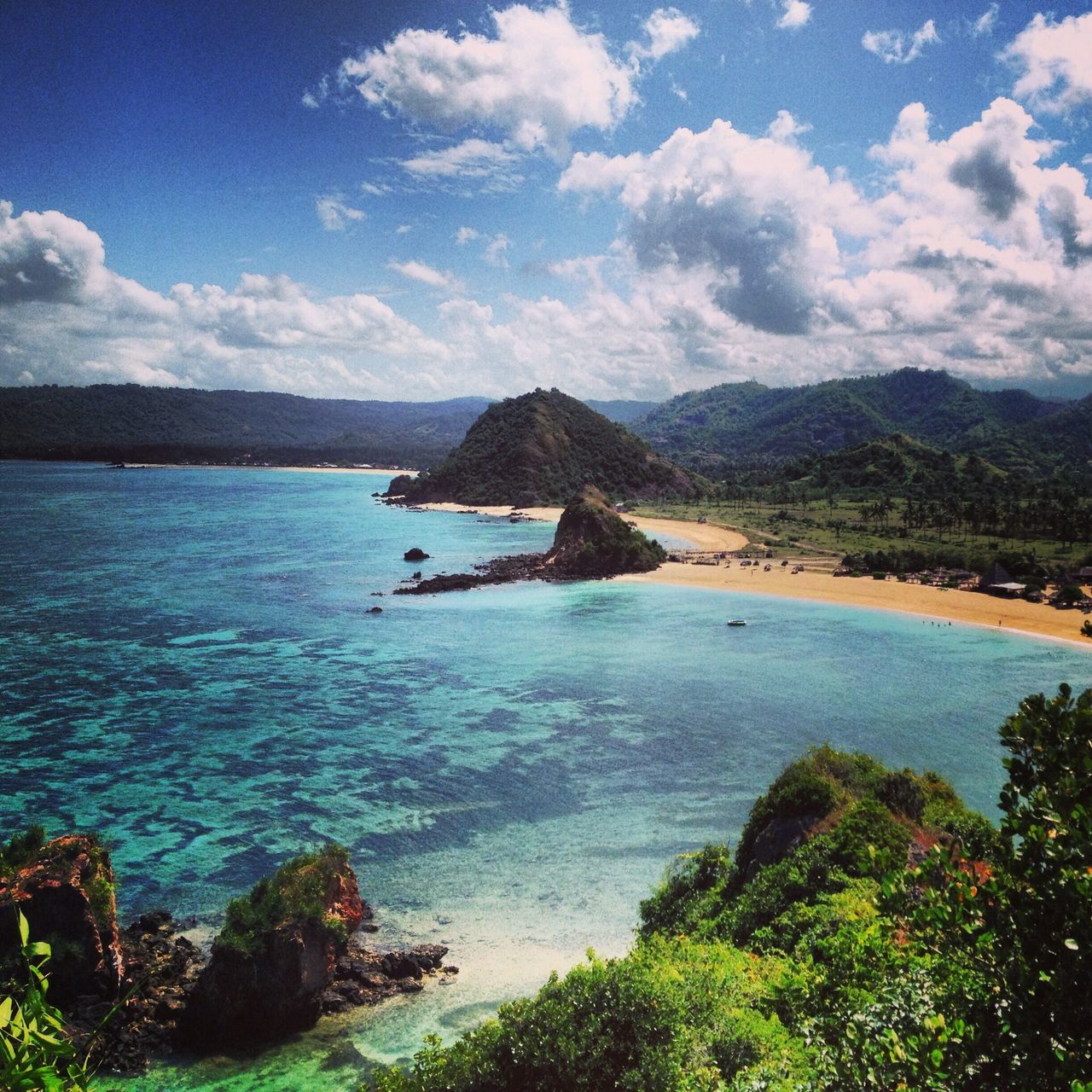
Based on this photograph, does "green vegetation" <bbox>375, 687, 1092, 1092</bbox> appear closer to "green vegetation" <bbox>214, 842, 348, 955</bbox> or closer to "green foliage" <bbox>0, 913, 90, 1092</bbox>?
"green vegetation" <bbox>214, 842, 348, 955</bbox>

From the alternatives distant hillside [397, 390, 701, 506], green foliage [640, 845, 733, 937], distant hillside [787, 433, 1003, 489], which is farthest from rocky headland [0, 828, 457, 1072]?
distant hillside [787, 433, 1003, 489]

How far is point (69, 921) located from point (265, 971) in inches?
221

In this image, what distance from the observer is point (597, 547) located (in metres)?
96.3

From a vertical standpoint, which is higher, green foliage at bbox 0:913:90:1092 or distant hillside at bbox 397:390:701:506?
distant hillside at bbox 397:390:701:506

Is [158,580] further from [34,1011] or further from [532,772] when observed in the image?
[34,1011]

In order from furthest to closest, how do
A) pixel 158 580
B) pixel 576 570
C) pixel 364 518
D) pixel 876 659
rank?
pixel 364 518 → pixel 576 570 → pixel 158 580 → pixel 876 659

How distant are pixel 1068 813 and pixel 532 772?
31992 mm

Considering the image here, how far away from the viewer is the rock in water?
20.1 meters

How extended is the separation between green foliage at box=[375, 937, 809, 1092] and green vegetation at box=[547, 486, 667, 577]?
78734 mm

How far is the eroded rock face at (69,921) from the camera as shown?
20.4 meters

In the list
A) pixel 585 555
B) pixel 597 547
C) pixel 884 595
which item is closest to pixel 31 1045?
pixel 884 595

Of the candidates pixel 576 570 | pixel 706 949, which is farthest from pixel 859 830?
pixel 576 570

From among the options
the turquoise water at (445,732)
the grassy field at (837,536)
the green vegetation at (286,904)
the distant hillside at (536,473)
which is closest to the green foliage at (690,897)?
the turquoise water at (445,732)

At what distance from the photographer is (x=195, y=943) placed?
2359 centimetres
